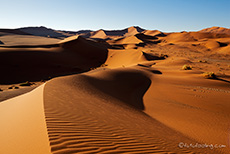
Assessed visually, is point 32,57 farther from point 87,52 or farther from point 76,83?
point 76,83

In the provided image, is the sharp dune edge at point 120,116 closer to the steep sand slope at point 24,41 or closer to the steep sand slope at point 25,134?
the steep sand slope at point 25,134

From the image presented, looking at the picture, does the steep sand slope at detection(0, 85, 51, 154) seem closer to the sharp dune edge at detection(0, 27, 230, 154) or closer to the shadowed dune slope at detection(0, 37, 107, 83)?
the sharp dune edge at detection(0, 27, 230, 154)

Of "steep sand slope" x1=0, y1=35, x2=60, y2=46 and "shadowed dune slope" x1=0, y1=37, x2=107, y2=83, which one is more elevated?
"steep sand slope" x1=0, y1=35, x2=60, y2=46

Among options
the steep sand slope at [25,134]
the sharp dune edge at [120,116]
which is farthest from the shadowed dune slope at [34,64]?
the steep sand slope at [25,134]

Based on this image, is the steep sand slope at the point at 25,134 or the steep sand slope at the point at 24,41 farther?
the steep sand slope at the point at 24,41

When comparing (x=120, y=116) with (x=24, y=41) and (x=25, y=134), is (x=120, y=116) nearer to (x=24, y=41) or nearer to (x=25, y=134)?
(x=25, y=134)

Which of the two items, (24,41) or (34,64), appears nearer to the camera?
(34,64)

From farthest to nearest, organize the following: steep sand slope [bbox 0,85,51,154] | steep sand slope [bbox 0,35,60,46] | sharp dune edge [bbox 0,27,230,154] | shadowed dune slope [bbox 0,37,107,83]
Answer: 1. steep sand slope [bbox 0,35,60,46]
2. shadowed dune slope [bbox 0,37,107,83]
3. sharp dune edge [bbox 0,27,230,154]
4. steep sand slope [bbox 0,85,51,154]

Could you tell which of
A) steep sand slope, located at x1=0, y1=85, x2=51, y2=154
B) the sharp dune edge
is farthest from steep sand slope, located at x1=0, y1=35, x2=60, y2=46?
steep sand slope, located at x1=0, y1=85, x2=51, y2=154

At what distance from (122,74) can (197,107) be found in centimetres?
610

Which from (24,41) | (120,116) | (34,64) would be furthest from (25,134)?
(24,41)

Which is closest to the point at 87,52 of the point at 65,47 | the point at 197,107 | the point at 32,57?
the point at 65,47

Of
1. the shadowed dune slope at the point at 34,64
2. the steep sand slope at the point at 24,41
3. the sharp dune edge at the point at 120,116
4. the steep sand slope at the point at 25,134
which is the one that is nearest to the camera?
the steep sand slope at the point at 25,134

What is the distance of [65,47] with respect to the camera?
105 feet
